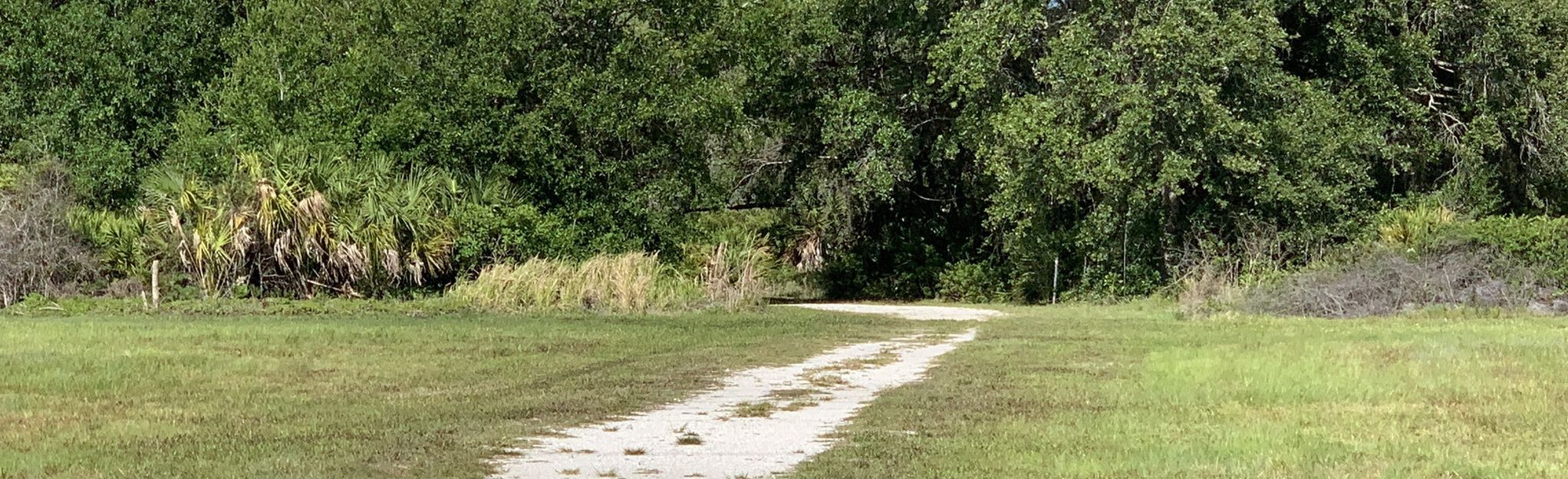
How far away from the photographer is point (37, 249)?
92.6 feet

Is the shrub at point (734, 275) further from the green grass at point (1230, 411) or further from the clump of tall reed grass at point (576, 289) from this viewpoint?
the green grass at point (1230, 411)

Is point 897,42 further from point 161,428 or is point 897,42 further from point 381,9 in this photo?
point 161,428

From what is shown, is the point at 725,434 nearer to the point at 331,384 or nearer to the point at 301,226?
the point at 331,384

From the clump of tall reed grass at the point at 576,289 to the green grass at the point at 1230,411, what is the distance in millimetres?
7686

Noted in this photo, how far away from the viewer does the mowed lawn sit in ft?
30.4

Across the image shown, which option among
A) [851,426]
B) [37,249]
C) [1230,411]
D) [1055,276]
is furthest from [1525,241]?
[37,249]

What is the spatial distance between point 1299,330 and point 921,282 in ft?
62.5

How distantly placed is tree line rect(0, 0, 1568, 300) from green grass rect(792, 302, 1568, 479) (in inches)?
483

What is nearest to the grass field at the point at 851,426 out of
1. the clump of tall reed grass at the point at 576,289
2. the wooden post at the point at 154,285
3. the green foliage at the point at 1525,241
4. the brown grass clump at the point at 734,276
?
the clump of tall reed grass at the point at 576,289

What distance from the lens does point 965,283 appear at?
3850 cm

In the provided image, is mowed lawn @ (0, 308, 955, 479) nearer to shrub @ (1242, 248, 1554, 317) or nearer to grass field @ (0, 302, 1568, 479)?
grass field @ (0, 302, 1568, 479)

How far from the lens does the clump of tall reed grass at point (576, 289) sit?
25422 mm

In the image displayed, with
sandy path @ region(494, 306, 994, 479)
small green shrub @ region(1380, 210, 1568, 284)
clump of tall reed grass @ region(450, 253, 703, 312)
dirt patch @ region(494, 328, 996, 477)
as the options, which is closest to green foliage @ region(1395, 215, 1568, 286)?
small green shrub @ region(1380, 210, 1568, 284)

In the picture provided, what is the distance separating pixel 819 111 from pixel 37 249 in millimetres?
16597
